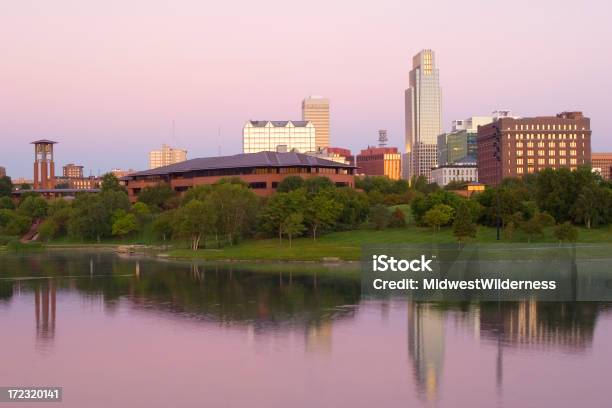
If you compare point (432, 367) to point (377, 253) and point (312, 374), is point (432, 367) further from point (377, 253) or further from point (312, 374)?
point (377, 253)

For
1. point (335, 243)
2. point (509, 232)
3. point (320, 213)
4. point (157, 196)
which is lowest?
point (335, 243)

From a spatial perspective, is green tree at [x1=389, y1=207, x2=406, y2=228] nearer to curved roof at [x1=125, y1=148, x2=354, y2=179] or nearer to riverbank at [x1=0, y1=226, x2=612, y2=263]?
riverbank at [x1=0, y1=226, x2=612, y2=263]

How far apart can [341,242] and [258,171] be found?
68.2m

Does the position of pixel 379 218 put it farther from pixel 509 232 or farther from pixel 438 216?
pixel 509 232

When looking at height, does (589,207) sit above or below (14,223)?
above

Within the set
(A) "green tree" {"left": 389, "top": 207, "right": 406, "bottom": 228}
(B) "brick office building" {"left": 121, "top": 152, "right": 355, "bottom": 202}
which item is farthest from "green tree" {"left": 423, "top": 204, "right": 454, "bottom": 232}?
(B) "brick office building" {"left": 121, "top": 152, "right": 355, "bottom": 202}

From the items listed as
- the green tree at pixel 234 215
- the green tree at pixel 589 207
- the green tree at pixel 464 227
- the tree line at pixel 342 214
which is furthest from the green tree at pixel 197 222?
the green tree at pixel 589 207

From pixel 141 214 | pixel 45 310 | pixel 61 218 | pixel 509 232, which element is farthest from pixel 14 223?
pixel 45 310

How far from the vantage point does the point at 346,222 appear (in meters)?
119

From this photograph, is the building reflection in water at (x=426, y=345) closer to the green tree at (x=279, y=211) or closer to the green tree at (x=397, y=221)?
the green tree at (x=279, y=211)

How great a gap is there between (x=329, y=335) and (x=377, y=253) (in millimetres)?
49913

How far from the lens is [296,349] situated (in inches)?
1593

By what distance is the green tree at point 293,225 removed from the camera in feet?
356

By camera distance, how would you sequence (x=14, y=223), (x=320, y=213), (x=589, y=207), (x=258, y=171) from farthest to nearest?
(x=258, y=171) < (x=14, y=223) < (x=320, y=213) < (x=589, y=207)
